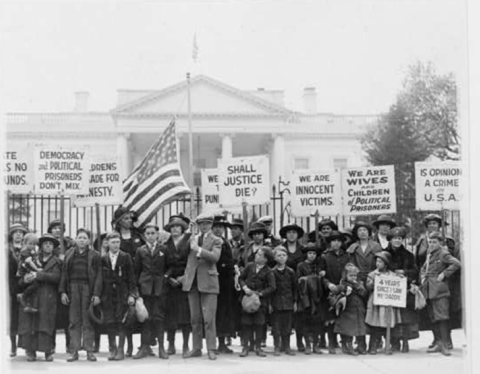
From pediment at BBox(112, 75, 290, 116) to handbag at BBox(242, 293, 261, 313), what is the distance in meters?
34.4

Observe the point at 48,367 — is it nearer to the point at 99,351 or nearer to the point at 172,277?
the point at 99,351

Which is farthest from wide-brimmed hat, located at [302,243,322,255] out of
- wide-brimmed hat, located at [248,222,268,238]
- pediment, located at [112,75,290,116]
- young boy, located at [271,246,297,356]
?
pediment, located at [112,75,290,116]

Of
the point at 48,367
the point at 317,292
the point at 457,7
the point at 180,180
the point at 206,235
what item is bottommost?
the point at 48,367

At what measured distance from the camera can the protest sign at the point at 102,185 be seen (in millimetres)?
10078

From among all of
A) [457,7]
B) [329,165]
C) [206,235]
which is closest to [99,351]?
[206,235]

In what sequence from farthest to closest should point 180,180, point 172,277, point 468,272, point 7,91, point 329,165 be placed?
point 329,165 < point 180,180 < point 172,277 < point 7,91 < point 468,272

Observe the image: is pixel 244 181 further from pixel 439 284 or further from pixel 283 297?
pixel 439 284

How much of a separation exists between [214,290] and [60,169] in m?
2.56

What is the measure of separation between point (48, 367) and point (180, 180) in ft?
10.7

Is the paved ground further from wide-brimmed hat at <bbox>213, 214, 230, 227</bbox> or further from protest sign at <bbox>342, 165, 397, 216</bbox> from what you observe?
protest sign at <bbox>342, 165, 397, 216</bbox>

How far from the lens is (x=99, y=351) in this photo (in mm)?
9594

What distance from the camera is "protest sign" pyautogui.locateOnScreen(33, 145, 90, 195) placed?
31.5 ft

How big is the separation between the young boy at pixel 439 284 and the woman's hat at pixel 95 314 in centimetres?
414

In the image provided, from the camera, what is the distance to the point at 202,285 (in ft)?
30.1
